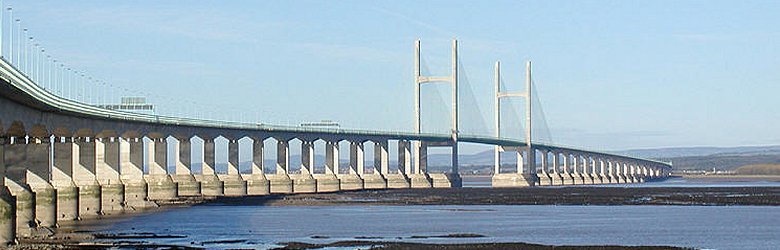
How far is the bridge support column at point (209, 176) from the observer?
4978 inches

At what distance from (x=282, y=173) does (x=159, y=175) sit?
31591 mm

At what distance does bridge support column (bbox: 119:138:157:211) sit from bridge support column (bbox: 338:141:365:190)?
43422mm

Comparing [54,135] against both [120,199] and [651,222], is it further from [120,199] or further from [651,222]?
[651,222]

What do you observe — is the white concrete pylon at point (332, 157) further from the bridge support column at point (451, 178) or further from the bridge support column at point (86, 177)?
the bridge support column at point (86, 177)

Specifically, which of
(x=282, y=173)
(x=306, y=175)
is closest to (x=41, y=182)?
(x=282, y=173)

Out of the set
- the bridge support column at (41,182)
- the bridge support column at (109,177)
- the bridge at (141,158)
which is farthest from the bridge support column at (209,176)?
the bridge support column at (41,182)

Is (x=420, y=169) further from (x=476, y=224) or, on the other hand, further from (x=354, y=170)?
(x=476, y=224)

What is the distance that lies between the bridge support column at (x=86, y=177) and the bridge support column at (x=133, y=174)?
4735mm

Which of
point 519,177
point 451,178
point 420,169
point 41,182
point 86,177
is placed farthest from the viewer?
point 519,177

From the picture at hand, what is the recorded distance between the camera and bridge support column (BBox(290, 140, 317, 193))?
146m

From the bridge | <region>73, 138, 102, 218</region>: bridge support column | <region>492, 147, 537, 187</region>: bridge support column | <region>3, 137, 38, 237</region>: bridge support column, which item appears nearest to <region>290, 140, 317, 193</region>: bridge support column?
the bridge

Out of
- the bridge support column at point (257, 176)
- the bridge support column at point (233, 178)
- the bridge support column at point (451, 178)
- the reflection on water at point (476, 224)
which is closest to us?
the reflection on water at point (476, 224)

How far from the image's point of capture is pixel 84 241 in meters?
61.2

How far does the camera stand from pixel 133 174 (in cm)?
10819
